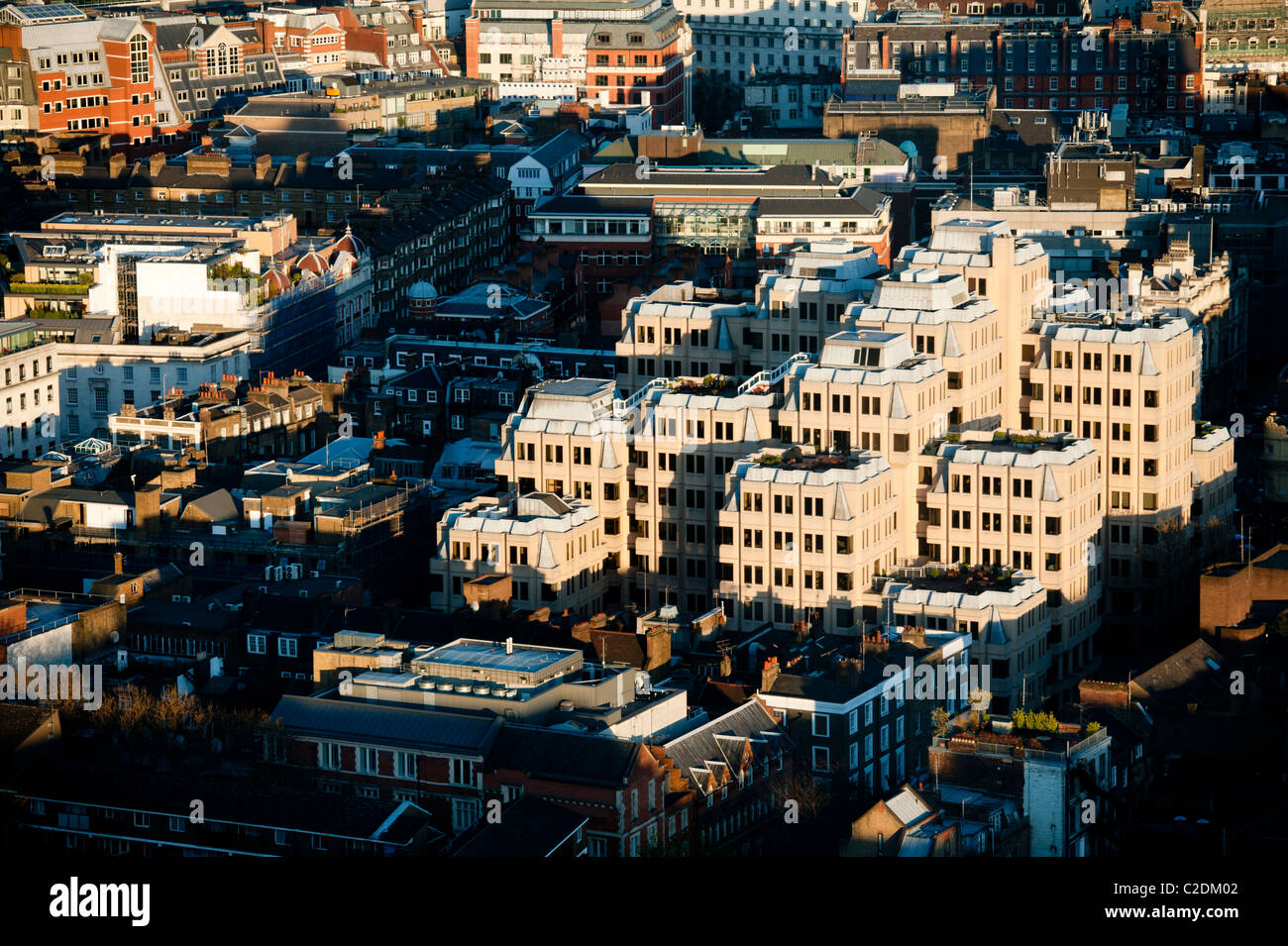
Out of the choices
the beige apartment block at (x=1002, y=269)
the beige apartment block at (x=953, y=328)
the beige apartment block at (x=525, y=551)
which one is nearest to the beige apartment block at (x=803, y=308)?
the beige apartment block at (x=1002, y=269)

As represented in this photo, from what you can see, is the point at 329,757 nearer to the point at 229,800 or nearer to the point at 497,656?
the point at 229,800

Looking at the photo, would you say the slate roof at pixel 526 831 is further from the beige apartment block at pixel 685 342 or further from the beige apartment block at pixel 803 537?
the beige apartment block at pixel 685 342

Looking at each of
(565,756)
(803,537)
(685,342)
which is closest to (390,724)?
(565,756)

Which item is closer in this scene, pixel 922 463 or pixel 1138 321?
pixel 922 463

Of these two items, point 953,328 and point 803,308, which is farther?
point 803,308
